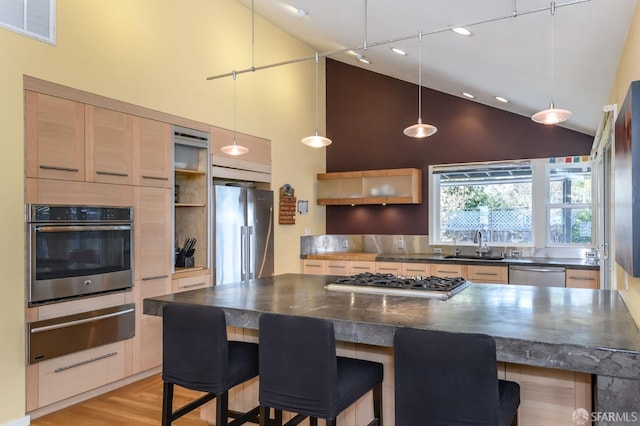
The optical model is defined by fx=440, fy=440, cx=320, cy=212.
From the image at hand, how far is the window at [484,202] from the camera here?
567cm

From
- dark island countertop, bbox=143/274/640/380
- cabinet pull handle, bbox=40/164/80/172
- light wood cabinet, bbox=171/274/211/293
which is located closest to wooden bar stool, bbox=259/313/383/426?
dark island countertop, bbox=143/274/640/380

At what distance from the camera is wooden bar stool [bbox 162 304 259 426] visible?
2.10m

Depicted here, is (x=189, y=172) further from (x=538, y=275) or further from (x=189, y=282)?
(x=538, y=275)

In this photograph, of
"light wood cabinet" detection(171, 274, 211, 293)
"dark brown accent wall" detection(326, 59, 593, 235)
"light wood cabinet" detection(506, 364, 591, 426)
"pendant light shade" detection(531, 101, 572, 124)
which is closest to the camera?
"light wood cabinet" detection(506, 364, 591, 426)

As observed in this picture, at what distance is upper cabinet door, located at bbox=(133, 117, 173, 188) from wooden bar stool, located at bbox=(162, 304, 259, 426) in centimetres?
202

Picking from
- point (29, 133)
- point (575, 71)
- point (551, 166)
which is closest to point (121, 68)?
point (29, 133)

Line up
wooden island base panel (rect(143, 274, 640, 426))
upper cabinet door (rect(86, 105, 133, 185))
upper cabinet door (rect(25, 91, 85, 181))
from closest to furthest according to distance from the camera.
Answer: wooden island base panel (rect(143, 274, 640, 426)) < upper cabinet door (rect(25, 91, 85, 181)) < upper cabinet door (rect(86, 105, 133, 185))

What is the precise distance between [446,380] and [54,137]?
123 inches

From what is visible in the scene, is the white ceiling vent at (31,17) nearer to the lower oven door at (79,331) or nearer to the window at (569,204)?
the lower oven door at (79,331)

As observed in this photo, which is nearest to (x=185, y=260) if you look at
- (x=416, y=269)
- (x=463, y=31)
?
(x=416, y=269)

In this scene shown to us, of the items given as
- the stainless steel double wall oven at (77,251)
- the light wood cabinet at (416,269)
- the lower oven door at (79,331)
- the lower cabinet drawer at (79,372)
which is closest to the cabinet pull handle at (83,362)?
the lower cabinet drawer at (79,372)

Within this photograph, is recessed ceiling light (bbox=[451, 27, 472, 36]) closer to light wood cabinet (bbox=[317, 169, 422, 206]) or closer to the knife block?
light wood cabinet (bbox=[317, 169, 422, 206])

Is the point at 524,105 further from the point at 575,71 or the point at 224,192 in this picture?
the point at 224,192

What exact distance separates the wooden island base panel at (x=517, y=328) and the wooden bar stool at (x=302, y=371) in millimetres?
164
